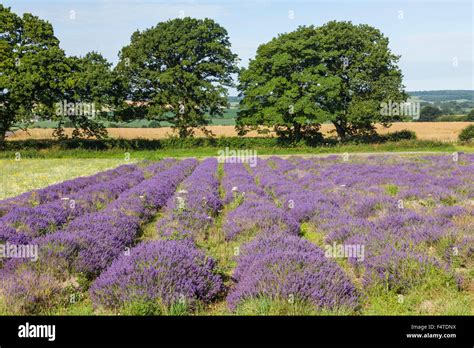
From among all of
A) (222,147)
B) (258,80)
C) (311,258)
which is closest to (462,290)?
(311,258)

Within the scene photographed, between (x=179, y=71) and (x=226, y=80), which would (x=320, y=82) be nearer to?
(x=226, y=80)

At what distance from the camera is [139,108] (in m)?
49.4

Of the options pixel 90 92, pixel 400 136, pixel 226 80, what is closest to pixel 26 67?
pixel 90 92

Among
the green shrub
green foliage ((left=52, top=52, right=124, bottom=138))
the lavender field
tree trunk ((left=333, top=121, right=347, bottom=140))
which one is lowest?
the lavender field

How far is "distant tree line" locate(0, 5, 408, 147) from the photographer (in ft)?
144

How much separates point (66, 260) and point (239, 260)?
2.65 m

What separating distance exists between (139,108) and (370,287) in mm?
46713

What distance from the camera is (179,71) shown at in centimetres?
4791

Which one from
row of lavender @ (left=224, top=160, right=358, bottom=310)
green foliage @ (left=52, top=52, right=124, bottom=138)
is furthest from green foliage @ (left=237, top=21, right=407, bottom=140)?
row of lavender @ (left=224, top=160, right=358, bottom=310)

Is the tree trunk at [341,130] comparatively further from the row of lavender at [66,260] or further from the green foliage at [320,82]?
the row of lavender at [66,260]

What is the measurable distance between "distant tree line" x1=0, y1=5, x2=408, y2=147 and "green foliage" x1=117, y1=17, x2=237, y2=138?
0.12 m

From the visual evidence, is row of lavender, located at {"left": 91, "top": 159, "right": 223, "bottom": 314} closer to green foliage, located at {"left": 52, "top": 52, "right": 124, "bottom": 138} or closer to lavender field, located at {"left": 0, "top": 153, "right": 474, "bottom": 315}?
lavender field, located at {"left": 0, "top": 153, "right": 474, "bottom": 315}

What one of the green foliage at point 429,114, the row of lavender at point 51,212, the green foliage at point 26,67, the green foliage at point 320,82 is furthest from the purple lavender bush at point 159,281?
the green foliage at point 429,114

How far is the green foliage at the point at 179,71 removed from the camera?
48688 millimetres
